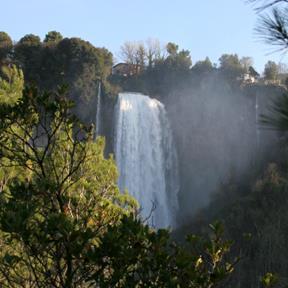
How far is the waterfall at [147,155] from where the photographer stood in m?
31.6

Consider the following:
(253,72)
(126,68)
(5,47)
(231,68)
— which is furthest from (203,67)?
(5,47)

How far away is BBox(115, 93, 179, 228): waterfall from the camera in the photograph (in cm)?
3159

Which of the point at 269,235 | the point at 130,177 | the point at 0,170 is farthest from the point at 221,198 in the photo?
the point at 0,170

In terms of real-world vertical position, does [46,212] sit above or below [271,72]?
below

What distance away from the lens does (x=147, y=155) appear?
32.3 metres

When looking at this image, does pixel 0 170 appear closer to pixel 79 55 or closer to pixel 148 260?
pixel 148 260

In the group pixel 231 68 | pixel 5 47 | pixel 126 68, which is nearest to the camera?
pixel 5 47

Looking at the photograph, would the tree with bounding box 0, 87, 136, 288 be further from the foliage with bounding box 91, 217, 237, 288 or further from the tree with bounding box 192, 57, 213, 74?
the tree with bounding box 192, 57, 213, 74

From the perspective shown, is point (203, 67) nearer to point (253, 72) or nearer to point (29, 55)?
point (253, 72)

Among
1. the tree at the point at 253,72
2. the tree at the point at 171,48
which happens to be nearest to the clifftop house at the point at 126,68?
the tree at the point at 171,48

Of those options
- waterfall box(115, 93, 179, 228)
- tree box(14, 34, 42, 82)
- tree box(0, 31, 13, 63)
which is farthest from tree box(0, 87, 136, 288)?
tree box(0, 31, 13, 63)

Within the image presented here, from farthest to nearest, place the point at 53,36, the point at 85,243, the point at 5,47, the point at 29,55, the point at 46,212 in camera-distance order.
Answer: the point at 53,36, the point at 5,47, the point at 29,55, the point at 46,212, the point at 85,243

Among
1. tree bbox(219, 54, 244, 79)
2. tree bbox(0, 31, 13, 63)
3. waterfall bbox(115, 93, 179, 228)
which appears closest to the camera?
waterfall bbox(115, 93, 179, 228)

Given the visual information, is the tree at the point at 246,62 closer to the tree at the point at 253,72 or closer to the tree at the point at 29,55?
the tree at the point at 253,72
